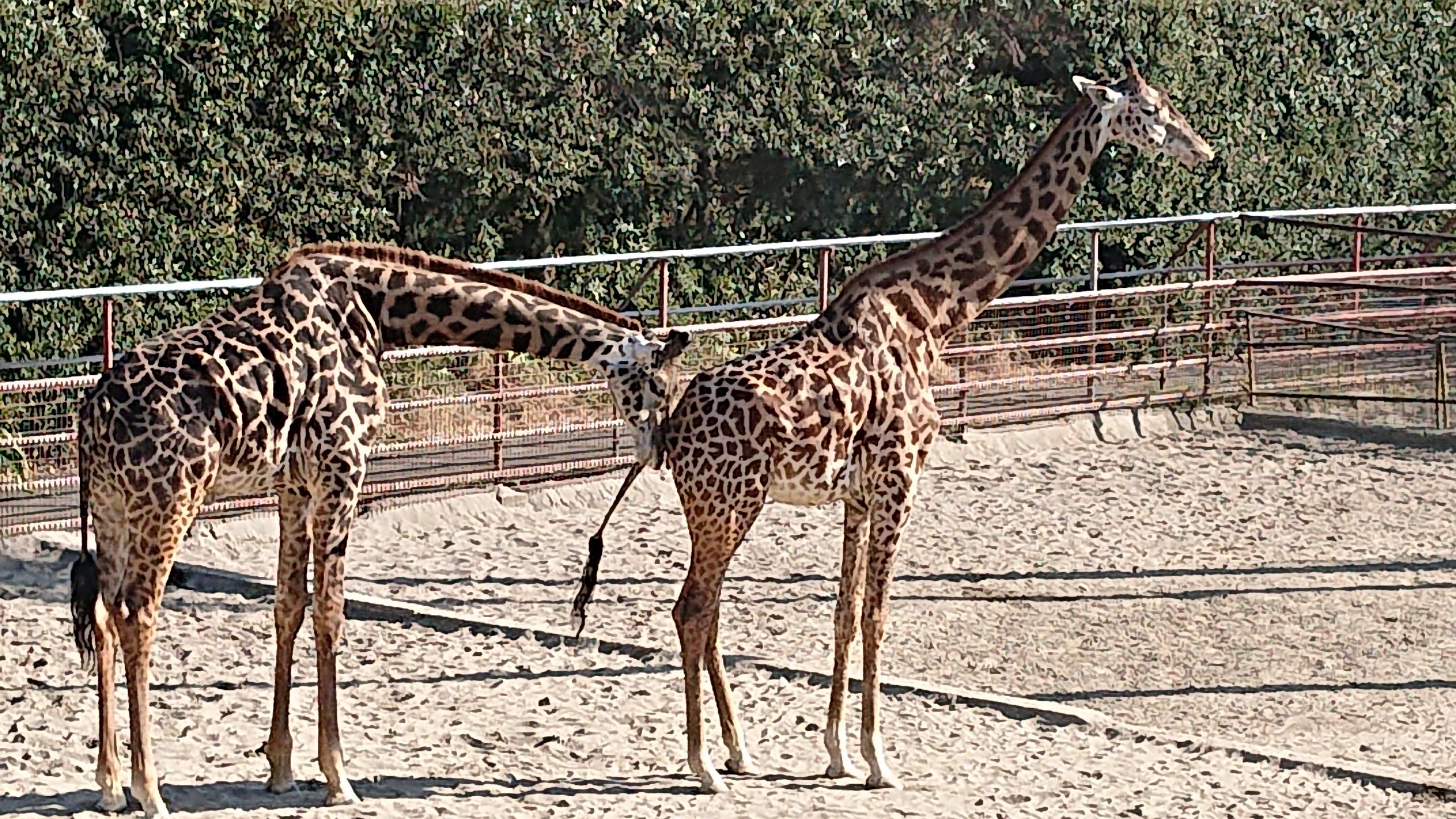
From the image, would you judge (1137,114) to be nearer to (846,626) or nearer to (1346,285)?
(846,626)

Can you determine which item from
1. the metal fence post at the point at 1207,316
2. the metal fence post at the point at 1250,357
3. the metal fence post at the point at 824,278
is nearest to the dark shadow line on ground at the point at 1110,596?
the metal fence post at the point at 824,278

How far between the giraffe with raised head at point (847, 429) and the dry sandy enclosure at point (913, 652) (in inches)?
15.7

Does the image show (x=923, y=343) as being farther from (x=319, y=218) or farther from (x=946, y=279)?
(x=319, y=218)

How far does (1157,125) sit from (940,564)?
10.5 ft

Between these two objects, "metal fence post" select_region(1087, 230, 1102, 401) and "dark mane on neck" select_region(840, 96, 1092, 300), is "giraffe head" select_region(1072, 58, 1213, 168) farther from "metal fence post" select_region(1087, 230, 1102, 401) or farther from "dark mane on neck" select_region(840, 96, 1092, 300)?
"metal fence post" select_region(1087, 230, 1102, 401)

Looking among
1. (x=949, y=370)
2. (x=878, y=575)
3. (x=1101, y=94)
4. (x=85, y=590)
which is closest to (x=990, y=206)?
(x=1101, y=94)

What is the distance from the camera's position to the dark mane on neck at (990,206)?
28.9 ft

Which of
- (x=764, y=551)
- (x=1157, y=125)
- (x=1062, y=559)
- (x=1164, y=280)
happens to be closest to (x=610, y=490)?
(x=764, y=551)

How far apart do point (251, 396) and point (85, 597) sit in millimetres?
835

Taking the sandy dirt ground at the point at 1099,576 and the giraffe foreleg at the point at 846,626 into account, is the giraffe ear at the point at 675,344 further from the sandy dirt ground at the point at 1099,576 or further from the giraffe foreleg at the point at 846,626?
the sandy dirt ground at the point at 1099,576

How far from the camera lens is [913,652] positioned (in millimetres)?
10414

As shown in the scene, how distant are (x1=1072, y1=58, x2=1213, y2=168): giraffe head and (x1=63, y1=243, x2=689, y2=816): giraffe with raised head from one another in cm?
238

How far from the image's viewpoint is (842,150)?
58.2 feet

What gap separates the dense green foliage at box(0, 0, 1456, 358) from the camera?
14219mm
